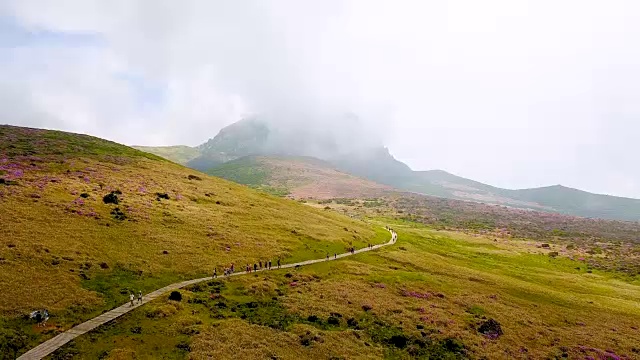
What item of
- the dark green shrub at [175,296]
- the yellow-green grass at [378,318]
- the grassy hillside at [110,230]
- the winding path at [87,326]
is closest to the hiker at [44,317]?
the grassy hillside at [110,230]

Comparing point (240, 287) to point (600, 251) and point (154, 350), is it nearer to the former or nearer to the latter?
point (154, 350)

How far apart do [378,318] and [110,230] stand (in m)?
62.4

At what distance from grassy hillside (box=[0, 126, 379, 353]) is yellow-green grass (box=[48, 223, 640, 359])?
10617 mm

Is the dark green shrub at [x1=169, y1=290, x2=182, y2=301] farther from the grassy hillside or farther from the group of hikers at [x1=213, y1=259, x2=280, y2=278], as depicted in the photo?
the group of hikers at [x1=213, y1=259, x2=280, y2=278]

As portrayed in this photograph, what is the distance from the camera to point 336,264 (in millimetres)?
97312

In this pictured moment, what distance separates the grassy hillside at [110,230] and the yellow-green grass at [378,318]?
10.6m

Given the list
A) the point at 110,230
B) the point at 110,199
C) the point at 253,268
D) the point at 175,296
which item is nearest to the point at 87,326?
the point at 175,296

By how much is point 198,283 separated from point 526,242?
17403cm

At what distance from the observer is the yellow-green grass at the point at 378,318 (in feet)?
173

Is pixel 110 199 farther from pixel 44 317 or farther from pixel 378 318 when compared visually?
pixel 378 318

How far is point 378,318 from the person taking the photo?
66938 millimetres

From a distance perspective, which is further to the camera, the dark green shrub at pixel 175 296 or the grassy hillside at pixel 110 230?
the dark green shrub at pixel 175 296

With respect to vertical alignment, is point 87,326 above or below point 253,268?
below

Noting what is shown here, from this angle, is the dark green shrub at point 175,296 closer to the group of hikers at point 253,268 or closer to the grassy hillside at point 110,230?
the grassy hillside at point 110,230
